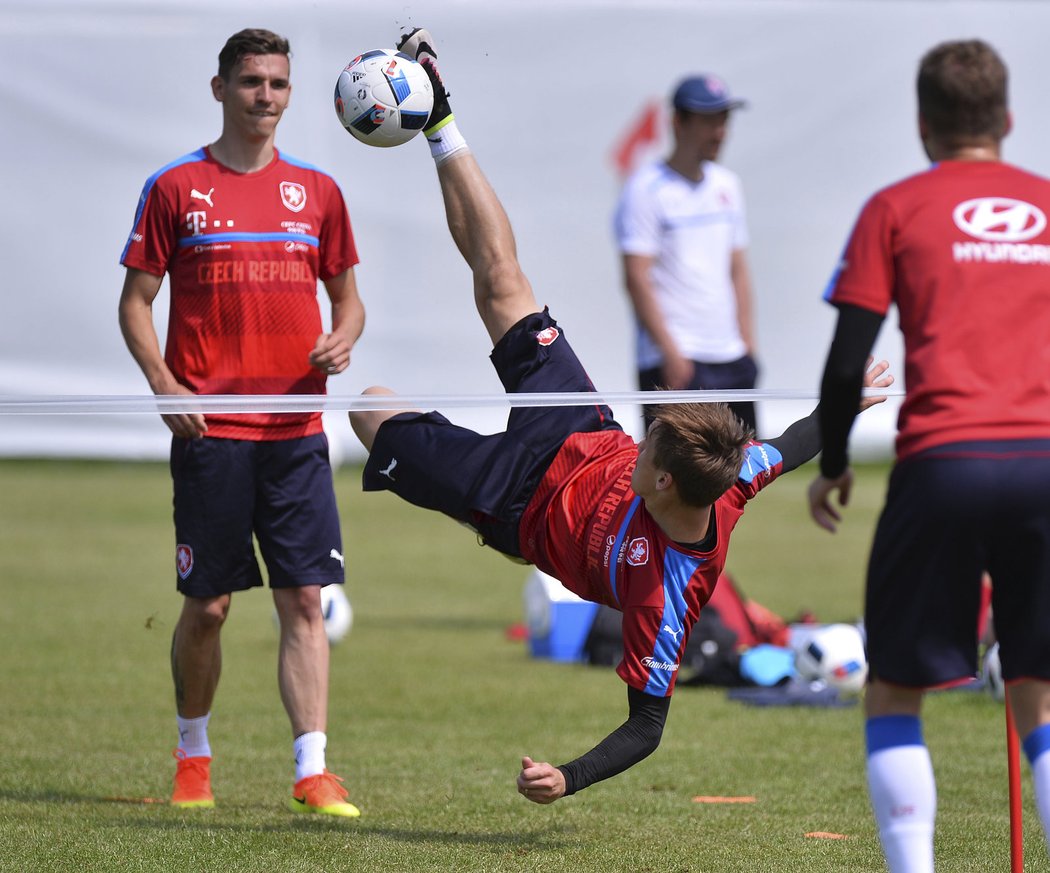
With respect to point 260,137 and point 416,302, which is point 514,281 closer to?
point 260,137

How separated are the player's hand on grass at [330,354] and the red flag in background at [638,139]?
12.0m

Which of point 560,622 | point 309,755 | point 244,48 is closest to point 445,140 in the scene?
point 244,48

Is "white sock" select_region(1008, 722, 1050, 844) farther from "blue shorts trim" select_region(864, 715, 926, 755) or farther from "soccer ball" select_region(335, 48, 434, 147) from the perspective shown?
"soccer ball" select_region(335, 48, 434, 147)

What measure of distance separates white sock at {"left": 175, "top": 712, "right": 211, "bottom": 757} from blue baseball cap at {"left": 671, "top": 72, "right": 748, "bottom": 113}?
521cm

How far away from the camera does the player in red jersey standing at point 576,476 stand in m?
4.96

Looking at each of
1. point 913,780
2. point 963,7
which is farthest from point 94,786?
point 963,7

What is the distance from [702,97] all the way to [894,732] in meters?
6.47

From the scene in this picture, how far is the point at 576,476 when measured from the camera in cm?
567

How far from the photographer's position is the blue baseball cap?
9688 millimetres

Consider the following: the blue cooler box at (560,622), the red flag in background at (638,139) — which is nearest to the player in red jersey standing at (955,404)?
the blue cooler box at (560,622)

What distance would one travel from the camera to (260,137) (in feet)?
20.3

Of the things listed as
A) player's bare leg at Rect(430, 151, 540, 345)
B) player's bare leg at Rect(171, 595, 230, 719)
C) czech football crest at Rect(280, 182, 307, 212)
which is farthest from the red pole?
czech football crest at Rect(280, 182, 307, 212)

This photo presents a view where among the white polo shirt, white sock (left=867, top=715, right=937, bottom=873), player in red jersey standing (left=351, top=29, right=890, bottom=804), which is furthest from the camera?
the white polo shirt

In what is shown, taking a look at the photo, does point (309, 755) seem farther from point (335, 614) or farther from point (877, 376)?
point (335, 614)
